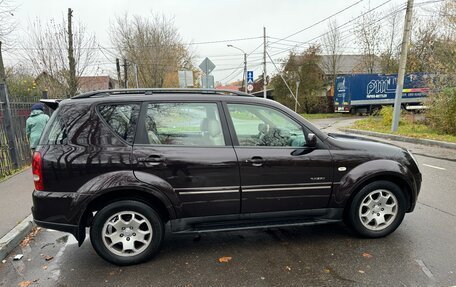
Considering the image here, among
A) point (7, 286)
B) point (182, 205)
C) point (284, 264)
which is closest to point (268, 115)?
point (182, 205)

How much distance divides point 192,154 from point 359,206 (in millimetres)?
2018

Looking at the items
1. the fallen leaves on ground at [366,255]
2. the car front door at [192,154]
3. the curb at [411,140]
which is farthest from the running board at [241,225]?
the curb at [411,140]

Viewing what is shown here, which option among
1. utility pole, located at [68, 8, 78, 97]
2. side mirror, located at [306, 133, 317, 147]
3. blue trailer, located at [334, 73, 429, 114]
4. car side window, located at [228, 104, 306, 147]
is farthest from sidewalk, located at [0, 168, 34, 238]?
blue trailer, located at [334, 73, 429, 114]

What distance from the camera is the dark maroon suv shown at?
3.02m

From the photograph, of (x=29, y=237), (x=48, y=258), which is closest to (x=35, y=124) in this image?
(x=29, y=237)

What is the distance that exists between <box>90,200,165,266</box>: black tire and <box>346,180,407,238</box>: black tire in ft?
7.11

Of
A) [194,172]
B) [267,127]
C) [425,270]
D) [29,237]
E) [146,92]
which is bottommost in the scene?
[29,237]

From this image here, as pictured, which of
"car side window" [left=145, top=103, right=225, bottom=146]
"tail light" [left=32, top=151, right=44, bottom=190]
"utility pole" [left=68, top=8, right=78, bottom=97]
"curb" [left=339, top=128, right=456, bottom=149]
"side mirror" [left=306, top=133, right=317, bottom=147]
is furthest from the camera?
"utility pole" [left=68, top=8, right=78, bottom=97]

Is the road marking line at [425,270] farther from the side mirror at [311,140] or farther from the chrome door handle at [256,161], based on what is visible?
the chrome door handle at [256,161]

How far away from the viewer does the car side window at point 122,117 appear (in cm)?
314

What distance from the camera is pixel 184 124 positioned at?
131 inches

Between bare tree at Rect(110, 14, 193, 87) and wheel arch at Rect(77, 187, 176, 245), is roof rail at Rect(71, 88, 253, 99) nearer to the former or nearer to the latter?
wheel arch at Rect(77, 187, 176, 245)

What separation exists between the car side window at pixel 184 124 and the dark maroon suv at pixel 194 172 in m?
0.01

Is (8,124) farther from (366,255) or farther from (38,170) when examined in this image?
(366,255)
